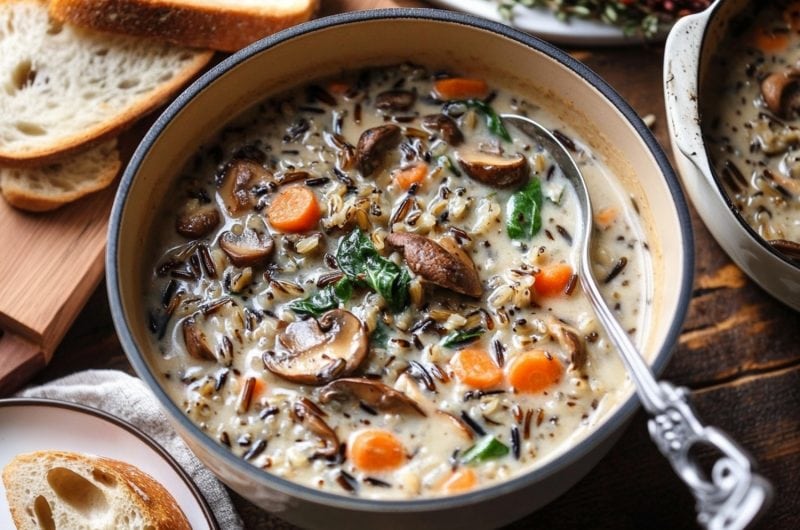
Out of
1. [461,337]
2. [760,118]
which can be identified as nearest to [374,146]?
[461,337]

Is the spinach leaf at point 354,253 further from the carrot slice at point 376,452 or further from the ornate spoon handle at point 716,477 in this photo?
the ornate spoon handle at point 716,477

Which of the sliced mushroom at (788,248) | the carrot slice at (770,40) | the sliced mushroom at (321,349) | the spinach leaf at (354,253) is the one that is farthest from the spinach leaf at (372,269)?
the carrot slice at (770,40)

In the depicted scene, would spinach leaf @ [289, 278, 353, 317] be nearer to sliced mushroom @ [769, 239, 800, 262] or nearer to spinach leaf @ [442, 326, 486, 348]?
spinach leaf @ [442, 326, 486, 348]

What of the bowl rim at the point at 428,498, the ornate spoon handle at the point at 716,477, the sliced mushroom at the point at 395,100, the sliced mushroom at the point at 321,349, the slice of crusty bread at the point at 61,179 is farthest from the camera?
the slice of crusty bread at the point at 61,179

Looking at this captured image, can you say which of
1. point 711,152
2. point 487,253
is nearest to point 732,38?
point 711,152

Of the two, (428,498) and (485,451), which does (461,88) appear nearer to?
(485,451)

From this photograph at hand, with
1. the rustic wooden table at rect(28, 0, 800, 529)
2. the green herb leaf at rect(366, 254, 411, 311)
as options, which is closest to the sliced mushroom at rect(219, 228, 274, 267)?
the green herb leaf at rect(366, 254, 411, 311)

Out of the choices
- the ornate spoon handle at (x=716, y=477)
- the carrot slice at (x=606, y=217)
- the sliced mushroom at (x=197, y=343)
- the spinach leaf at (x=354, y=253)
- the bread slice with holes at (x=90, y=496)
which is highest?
the ornate spoon handle at (x=716, y=477)

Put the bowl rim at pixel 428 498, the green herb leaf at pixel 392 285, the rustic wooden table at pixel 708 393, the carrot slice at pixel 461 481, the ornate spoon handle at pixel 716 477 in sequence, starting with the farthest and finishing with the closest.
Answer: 1. the rustic wooden table at pixel 708 393
2. the green herb leaf at pixel 392 285
3. the carrot slice at pixel 461 481
4. the bowl rim at pixel 428 498
5. the ornate spoon handle at pixel 716 477
